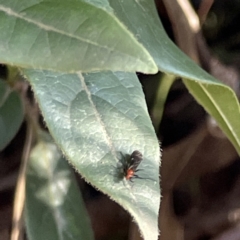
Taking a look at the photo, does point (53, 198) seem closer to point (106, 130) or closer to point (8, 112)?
point (8, 112)

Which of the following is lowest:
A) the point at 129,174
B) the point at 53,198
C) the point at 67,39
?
the point at 53,198

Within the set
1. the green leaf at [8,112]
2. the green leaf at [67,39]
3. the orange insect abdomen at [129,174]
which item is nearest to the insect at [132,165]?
the orange insect abdomen at [129,174]

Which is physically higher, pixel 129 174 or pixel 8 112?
pixel 129 174

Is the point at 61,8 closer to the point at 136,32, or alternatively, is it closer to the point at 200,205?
the point at 136,32

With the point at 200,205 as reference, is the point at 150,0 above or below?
above

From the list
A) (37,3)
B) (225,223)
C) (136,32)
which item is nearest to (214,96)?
(136,32)

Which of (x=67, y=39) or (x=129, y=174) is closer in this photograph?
(x=67, y=39)

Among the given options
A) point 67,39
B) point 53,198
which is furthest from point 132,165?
point 53,198

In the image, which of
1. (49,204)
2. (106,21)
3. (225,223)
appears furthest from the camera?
(225,223)
